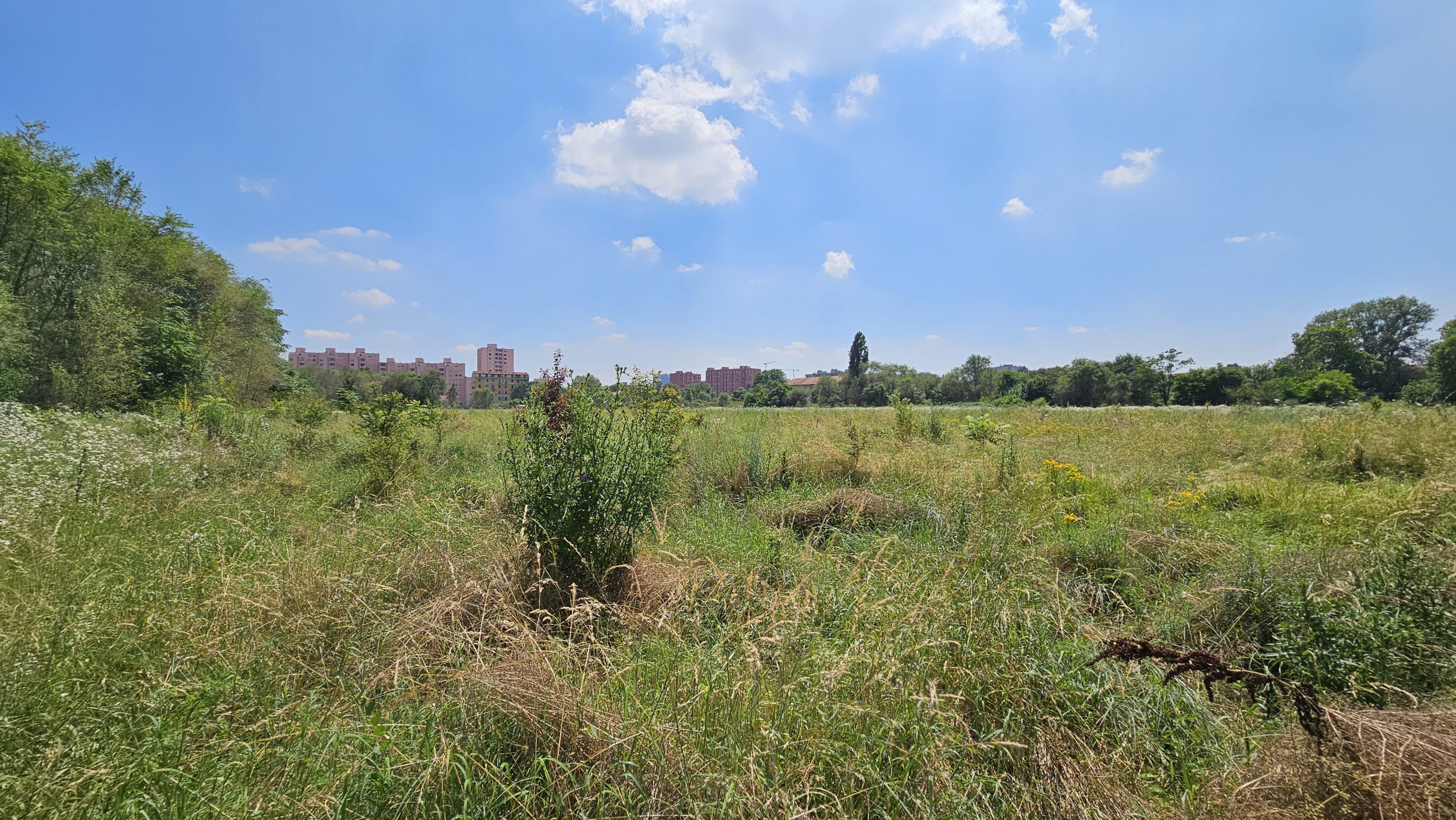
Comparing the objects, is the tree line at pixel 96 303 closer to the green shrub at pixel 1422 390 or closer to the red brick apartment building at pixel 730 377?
the green shrub at pixel 1422 390

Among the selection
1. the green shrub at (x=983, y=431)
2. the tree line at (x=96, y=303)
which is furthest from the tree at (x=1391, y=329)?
the tree line at (x=96, y=303)

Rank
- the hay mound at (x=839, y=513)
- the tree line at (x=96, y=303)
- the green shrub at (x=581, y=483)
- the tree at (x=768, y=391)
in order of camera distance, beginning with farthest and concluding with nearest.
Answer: the tree at (x=768, y=391), the tree line at (x=96, y=303), the hay mound at (x=839, y=513), the green shrub at (x=581, y=483)

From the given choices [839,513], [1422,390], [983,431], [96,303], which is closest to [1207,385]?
[1422,390]

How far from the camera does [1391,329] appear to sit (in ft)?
186

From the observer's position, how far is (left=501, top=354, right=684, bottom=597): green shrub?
3.56m

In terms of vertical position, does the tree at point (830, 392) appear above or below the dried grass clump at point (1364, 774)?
above

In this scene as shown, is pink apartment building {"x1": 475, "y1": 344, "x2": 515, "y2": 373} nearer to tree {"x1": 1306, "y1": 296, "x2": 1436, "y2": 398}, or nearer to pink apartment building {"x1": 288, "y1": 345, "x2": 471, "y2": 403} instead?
pink apartment building {"x1": 288, "y1": 345, "x2": 471, "y2": 403}

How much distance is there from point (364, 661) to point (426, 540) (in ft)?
4.46

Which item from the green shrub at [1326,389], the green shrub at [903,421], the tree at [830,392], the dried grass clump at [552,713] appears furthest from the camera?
the tree at [830,392]

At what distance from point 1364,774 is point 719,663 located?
1.92 metres

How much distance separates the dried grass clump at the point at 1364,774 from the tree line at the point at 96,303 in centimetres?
2025

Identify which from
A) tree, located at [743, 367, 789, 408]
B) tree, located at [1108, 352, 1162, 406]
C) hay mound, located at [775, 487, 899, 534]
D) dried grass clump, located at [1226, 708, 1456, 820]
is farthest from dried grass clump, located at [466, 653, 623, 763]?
tree, located at [1108, 352, 1162, 406]

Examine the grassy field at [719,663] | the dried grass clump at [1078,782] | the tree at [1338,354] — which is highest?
the tree at [1338,354]

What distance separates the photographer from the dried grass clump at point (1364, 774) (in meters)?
1.30
